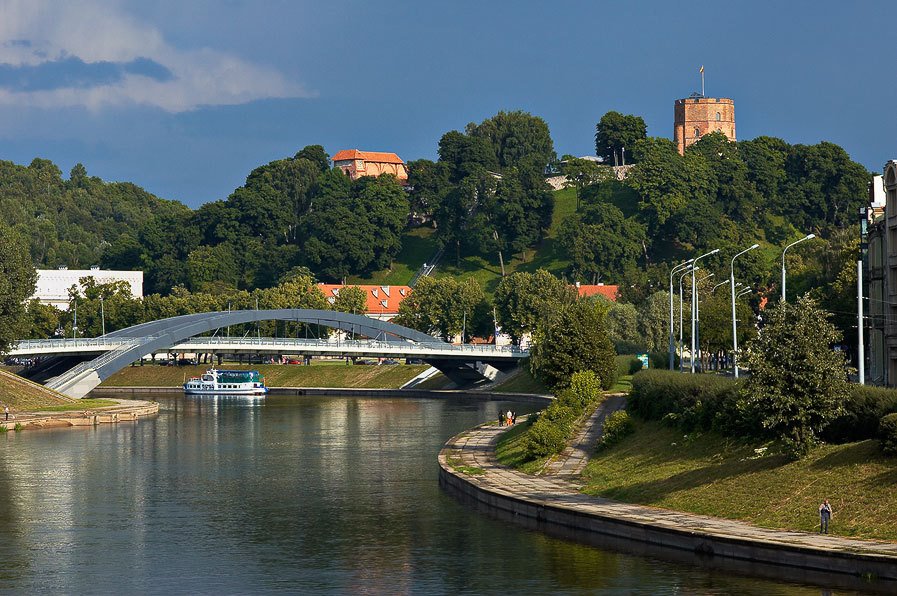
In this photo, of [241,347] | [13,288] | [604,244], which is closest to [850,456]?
[13,288]

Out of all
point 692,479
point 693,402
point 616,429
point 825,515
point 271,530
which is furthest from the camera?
point 616,429

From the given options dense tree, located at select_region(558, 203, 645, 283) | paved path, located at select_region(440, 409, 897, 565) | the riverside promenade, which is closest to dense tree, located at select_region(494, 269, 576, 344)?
dense tree, located at select_region(558, 203, 645, 283)

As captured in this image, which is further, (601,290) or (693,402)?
(601,290)

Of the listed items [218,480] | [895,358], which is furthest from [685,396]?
[218,480]

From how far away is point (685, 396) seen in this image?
54.9m

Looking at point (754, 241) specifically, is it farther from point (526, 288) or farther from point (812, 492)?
point (812, 492)

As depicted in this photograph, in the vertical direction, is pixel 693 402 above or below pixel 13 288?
below

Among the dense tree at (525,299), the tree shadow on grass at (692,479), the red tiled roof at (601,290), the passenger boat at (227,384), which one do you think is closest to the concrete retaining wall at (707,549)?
the tree shadow on grass at (692,479)

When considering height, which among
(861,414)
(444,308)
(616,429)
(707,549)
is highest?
(444,308)

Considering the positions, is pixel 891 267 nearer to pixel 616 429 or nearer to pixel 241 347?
pixel 616 429

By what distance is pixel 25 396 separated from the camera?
A: 340ft

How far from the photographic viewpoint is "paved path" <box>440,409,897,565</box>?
36062 mm

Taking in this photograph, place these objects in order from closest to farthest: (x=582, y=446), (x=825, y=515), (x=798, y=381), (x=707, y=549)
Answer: (x=825, y=515) → (x=707, y=549) → (x=798, y=381) → (x=582, y=446)

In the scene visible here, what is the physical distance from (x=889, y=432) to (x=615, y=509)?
30.8 feet
